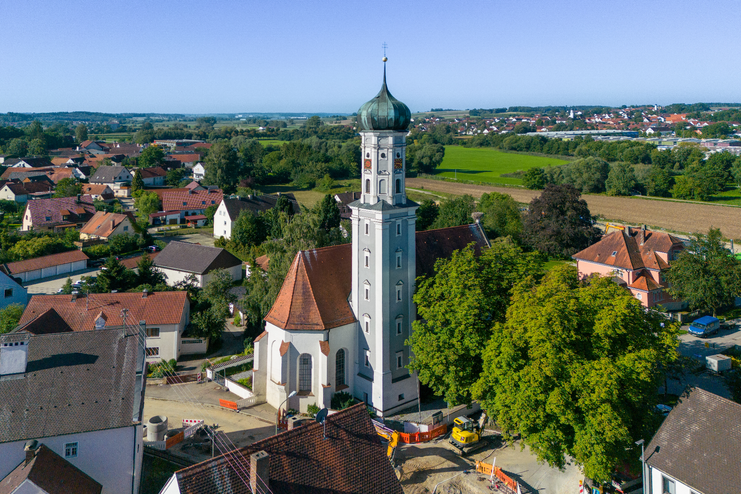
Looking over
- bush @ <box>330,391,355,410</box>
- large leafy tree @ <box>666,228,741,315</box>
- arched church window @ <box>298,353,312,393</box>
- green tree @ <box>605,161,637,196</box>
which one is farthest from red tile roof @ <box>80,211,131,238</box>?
green tree @ <box>605,161,637,196</box>

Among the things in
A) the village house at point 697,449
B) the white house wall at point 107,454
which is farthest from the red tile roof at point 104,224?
the village house at point 697,449

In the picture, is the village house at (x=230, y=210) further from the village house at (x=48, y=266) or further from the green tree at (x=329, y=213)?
the village house at (x=48, y=266)

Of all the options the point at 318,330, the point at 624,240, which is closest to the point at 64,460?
the point at 318,330

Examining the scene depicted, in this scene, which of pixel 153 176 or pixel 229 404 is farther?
pixel 153 176

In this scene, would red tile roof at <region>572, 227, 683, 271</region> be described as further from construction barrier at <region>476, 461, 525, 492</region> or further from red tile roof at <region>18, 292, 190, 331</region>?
red tile roof at <region>18, 292, 190, 331</region>

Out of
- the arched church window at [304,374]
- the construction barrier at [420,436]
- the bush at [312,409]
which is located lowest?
the construction barrier at [420,436]

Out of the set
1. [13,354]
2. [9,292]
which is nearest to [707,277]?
[13,354]

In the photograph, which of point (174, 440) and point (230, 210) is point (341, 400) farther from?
point (230, 210)
